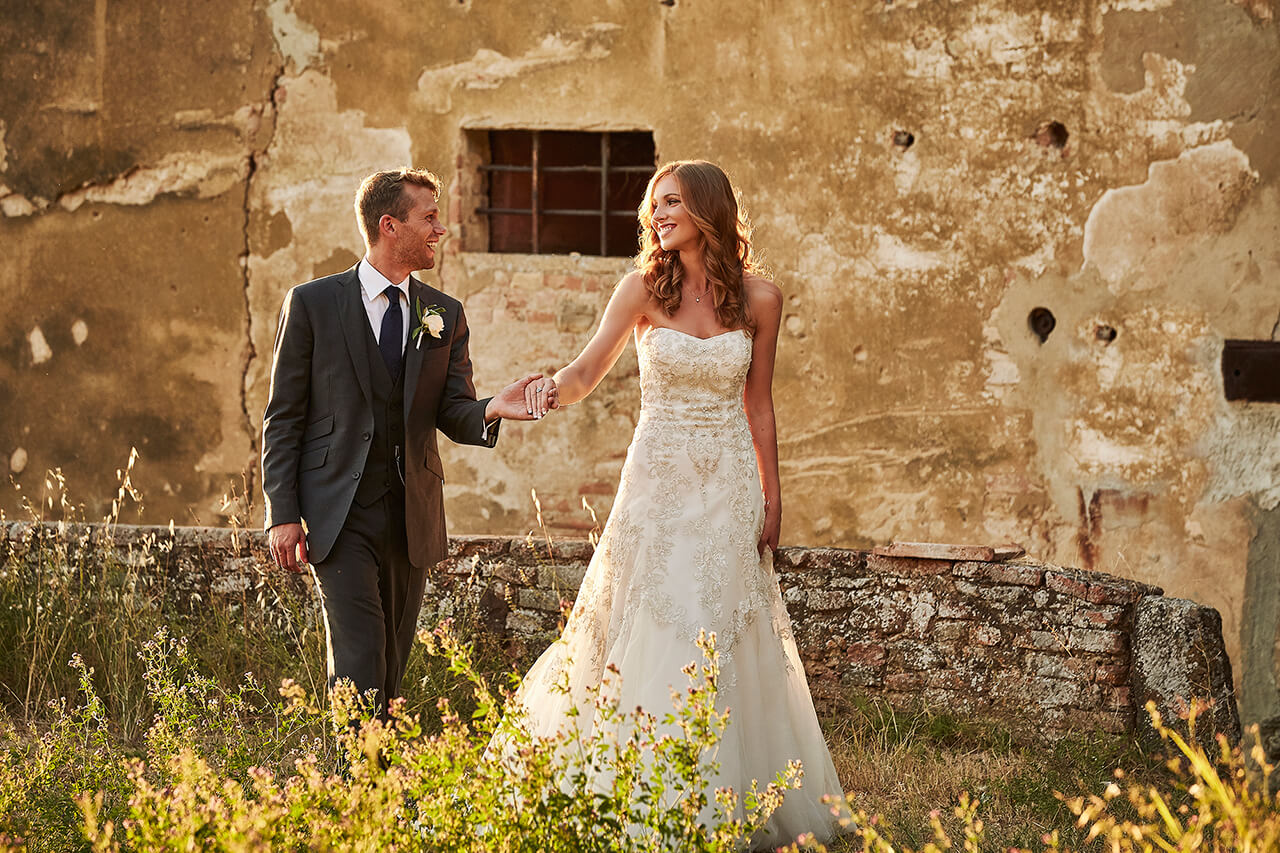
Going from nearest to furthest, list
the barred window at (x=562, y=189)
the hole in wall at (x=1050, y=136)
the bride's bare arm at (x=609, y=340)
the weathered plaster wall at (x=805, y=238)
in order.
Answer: the bride's bare arm at (x=609, y=340), the weathered plaster wall at (x=805, y=238), the hole in wall at (x=1050, y=136), the barred window at (x=562, y=189)

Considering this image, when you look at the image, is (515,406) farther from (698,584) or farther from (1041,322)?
(1041,322)

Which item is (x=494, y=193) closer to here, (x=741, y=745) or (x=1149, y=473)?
(x=1149, y=473)

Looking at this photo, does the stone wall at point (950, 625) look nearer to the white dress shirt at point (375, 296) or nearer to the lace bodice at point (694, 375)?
the lace bodice at point (694, 375)

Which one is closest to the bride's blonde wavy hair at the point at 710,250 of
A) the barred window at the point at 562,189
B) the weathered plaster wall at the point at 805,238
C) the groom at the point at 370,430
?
the groom at the point at 370,430

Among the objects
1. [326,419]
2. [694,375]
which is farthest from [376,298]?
[694,375]

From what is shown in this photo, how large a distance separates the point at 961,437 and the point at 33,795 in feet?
15.9

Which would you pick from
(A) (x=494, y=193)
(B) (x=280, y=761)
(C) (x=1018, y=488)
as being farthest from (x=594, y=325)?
(B) (x=280, y=761)

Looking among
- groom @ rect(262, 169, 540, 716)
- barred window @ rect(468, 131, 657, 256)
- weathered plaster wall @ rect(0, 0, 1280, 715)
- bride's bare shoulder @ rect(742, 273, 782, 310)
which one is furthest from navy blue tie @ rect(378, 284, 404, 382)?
barred window @ rect(468, 131, 657, 256)

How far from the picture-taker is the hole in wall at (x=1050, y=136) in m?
6.81

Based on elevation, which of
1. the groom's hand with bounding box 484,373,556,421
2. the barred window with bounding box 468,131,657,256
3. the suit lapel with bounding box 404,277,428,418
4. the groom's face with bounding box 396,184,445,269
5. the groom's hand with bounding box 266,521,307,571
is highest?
the barred window with bounding box 468,131,657,256

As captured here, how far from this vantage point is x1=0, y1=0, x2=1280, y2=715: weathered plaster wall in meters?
6.64

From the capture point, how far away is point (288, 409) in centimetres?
368

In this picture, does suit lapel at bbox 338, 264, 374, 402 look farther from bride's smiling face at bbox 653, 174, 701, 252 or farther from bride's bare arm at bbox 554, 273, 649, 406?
bride's smiling face at bbox 653, 174, 701, 252

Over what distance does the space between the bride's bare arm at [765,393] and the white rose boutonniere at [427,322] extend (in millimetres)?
920
